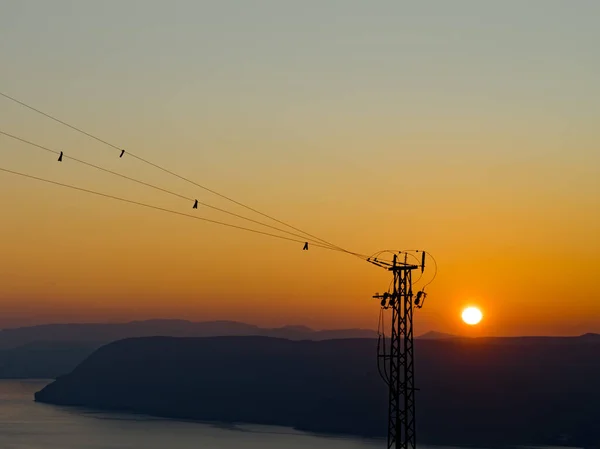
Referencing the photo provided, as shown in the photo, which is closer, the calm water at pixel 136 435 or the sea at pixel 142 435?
the calm water at pixel 136 435

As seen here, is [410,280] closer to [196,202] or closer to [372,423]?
[196,202]

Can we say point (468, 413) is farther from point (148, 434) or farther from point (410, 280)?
point (410, 280)

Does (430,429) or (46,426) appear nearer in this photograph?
(46,426)

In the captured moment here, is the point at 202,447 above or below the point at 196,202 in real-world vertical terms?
below

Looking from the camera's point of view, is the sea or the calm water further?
the sea

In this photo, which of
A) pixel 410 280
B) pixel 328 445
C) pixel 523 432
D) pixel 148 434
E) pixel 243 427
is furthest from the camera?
pixel 243 427

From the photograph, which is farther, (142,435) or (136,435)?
(142,435)

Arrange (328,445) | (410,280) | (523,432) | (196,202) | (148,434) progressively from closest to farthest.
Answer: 1. (196,202)
2. (410,280)
3. (328,445)
4. (148,434)
5. (523,432)

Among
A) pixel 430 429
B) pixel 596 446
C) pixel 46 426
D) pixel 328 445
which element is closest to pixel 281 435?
pixel 328 445
